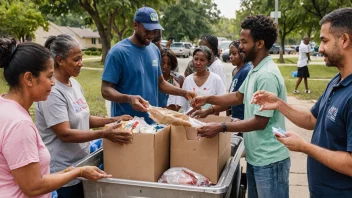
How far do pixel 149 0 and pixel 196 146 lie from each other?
17.6 metres

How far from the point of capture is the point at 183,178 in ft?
6.78

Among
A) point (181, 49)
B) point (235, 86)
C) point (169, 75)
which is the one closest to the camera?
point (235, 86)

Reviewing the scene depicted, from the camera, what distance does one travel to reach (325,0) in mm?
14172

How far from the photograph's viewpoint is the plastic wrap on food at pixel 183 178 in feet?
6.75

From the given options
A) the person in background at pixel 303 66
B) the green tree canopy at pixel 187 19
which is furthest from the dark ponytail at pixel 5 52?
the green tree canopy at pixel 187 19

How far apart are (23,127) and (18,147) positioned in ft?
0.31

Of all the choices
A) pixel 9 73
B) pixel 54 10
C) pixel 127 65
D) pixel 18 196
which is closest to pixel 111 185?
pixel 18 196

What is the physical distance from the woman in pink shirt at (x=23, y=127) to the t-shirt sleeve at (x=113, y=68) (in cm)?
117

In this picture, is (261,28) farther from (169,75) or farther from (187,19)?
(187,19)

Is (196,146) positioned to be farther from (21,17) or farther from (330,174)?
(21,17)

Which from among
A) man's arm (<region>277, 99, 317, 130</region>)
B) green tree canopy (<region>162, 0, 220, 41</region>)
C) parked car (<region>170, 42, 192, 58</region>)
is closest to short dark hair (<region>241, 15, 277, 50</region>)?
man's arm (<region>277, 99, 317, 130</region>)

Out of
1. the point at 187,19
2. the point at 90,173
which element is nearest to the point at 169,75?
the point at 90,173

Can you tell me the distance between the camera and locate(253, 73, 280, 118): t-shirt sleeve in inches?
92.7

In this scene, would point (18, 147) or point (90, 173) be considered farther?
point (90, 173)
